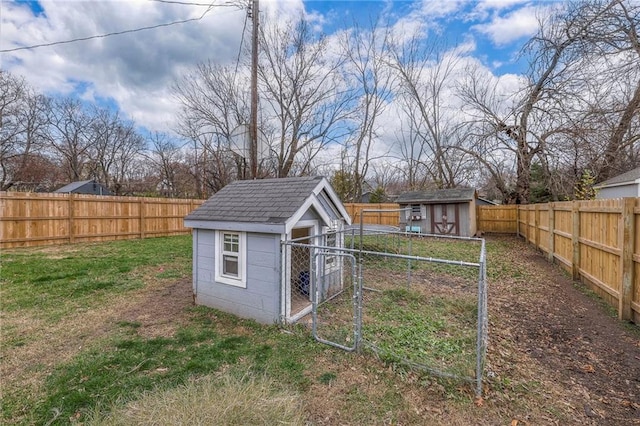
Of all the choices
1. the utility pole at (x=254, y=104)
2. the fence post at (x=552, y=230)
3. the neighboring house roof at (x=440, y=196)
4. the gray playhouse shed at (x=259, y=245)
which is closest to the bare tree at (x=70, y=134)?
the utility pole at (x=254, y=104)

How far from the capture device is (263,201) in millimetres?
4656

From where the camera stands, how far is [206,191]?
23.4m

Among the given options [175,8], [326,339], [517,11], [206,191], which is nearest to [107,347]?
[326,339]

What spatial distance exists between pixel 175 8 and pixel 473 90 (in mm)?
15467

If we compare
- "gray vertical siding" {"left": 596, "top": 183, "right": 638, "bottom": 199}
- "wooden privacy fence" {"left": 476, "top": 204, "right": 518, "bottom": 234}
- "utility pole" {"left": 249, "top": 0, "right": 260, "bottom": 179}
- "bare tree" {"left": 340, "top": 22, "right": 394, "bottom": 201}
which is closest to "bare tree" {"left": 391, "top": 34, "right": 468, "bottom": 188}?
"bare tree" {"left": 340, "top": 22, "right": 394, "bottom": 201}

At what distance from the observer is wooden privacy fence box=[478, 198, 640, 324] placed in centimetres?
409

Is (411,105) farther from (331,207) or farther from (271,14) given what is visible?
(331,207)

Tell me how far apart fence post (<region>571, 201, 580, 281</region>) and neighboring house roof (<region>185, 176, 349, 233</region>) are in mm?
5263

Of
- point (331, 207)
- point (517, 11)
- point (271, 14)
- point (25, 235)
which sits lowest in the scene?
point (25, 235)

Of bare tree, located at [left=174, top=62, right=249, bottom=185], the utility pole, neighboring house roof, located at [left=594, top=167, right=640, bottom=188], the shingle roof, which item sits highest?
bare tree, located at [left=174, top=62, right=249, bottom=185]

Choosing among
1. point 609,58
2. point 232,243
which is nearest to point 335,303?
point 232,243

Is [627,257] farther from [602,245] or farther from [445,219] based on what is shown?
[445,219]

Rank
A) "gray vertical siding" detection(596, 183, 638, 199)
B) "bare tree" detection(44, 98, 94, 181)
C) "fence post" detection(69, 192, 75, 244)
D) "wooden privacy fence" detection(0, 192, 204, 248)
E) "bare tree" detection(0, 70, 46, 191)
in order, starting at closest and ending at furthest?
1. "wooden privacy fence" detection(0, 192, 204, 248)
2. "fence post" detection(69, 192, 75, 244)
3. "gray vertical siding" detection(596, 183, 638, 199)
4. "bare tree" detection(0, 70, 46, 191)
5. "bare tree" detection(44, 98, 94, 181)

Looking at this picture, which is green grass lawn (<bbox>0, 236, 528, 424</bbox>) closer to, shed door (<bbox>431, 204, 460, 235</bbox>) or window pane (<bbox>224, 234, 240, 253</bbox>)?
window pane (<bbox>224, 234, 240, 253</bbox>)
